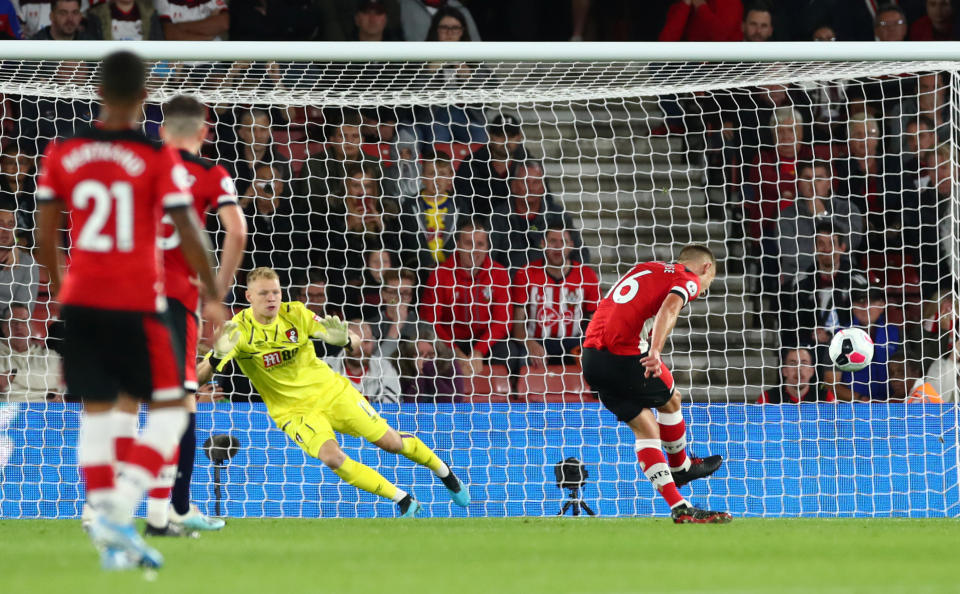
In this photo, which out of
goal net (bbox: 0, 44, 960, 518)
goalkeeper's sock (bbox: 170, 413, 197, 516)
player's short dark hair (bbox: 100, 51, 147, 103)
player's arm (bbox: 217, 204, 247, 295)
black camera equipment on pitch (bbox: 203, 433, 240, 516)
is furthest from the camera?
goal net (bbox: 0, 44, 960, 518)

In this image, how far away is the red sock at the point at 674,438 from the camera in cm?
798

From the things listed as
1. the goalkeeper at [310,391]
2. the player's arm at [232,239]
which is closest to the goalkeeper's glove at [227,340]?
the goalkeeper at [310,391]

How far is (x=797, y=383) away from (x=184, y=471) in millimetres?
4802

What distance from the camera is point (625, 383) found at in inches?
303

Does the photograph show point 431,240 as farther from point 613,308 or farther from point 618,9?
point 618,9

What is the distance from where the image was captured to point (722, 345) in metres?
11.1

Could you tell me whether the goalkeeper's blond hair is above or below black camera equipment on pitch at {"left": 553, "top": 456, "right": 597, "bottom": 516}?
above

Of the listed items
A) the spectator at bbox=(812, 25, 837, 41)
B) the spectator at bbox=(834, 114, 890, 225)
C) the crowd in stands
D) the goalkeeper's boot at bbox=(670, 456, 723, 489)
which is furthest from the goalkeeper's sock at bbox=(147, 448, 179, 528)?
the spectator at bbox=(812, 25, 837, 41)

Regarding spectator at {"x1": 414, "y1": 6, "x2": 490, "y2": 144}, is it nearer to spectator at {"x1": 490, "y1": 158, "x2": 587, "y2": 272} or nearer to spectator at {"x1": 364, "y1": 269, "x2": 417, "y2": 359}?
spectator at {"x1": 490, "y1": 158, "x2": 587, "y2": 272}

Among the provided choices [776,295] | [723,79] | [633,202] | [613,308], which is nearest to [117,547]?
[613,308]

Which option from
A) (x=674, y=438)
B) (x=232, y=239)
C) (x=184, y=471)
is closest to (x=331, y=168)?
(x=674, y=438)

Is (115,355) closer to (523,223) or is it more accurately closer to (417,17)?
(523,223)

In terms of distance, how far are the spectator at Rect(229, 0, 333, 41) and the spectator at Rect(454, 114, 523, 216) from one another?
2.11 meters

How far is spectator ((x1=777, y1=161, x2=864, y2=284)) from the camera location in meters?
10.3
